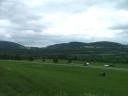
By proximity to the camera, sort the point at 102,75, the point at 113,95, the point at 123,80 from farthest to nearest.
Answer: the point at 102,75 < the point at 123,80 < the point at 113,95

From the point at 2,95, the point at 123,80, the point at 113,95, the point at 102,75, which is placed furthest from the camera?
the point at 102,75

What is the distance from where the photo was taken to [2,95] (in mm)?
27859

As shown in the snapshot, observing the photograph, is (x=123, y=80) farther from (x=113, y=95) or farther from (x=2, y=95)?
(x=2, y=95)

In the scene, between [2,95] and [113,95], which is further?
[113,95]

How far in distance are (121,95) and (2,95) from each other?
16793 mm

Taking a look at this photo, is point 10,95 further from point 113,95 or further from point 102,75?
point 102,75

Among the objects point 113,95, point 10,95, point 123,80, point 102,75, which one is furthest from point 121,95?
point 102,75

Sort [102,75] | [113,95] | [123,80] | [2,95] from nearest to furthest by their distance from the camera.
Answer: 1. [2,95]
2. [113,95]
3. [123,80]
4. [102,75]

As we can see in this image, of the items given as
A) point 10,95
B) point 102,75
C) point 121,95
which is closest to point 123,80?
point 102,75

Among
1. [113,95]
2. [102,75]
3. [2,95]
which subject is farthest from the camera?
[102,75]

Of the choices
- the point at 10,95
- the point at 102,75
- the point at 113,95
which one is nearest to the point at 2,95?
the point at 10,95

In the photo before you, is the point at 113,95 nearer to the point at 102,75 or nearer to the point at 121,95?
the point at 121,95

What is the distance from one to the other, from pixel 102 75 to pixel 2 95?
4814cm

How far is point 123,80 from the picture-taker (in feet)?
211
